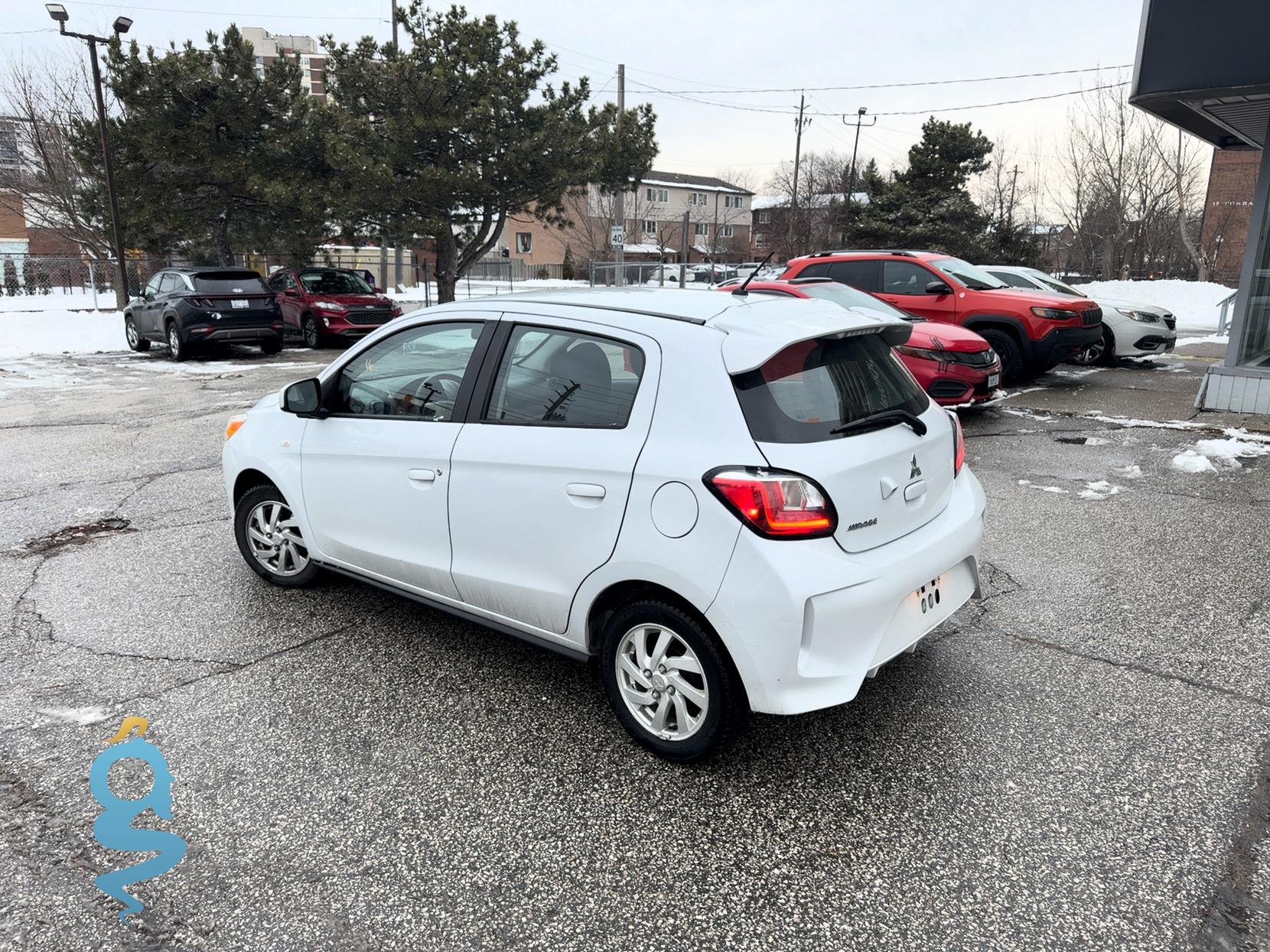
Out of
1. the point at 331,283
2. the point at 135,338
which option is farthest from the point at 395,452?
the point at 135,338

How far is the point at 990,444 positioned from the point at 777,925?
6979 millimetres

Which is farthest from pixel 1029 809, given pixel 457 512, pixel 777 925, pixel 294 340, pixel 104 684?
pixel 294 340

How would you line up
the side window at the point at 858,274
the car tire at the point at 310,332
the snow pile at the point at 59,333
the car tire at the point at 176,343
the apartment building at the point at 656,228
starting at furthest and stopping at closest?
the apartment building at the point at 656,228, the car tire at the point at 310,332, the snow pile at the point at 59,333, the car tire at the point at 176,343, the side window at the point at 858,274

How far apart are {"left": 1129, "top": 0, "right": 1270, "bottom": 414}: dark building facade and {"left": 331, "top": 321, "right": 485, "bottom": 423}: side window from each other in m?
8.11

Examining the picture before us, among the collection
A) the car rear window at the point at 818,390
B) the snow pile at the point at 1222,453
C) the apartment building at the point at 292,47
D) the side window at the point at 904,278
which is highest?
the apartment building at the point at 292,47

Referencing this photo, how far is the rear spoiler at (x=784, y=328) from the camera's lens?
9.41 feet

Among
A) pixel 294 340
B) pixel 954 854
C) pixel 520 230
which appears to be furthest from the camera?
pixel 520 230

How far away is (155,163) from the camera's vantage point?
21797 mm

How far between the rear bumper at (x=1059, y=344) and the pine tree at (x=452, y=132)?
13931mm

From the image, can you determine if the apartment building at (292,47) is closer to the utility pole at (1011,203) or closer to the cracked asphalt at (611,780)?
the utility pole at (1011,203)

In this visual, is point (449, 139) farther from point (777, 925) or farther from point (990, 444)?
point (777, 925)

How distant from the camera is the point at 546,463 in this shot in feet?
10.3

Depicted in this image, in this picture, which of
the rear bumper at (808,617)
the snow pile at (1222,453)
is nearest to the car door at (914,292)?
the snow pile at (1222,453)

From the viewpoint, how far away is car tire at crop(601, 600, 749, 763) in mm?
2822
